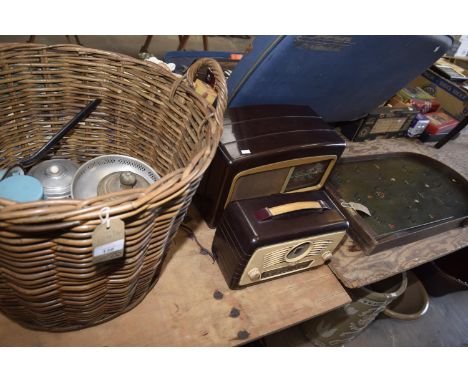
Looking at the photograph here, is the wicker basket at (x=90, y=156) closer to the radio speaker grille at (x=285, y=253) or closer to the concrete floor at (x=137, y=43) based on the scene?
the radio speaker grille at (x=285, y=253)

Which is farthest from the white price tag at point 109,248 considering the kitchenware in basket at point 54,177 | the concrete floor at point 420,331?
the concrete floor at point 420,331

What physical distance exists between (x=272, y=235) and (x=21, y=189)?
19.4 inches

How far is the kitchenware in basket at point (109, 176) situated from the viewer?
0.69 meters

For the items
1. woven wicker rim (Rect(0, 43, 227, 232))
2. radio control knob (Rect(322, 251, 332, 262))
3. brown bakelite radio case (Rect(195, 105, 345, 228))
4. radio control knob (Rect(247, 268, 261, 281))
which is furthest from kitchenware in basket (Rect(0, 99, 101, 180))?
radio control knob (Rect(322, 251, 332, 262))

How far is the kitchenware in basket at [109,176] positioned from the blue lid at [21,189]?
0.08 m

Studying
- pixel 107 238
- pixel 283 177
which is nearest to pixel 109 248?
pixel 107 238

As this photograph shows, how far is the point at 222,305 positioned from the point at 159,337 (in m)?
0.15

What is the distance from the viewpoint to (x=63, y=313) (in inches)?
22.9

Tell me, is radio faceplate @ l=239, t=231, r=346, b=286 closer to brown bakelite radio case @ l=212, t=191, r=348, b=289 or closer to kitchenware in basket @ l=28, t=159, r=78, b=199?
brown bakelite radio case @ l=212, t=191, r=348, b=289

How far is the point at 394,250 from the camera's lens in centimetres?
101

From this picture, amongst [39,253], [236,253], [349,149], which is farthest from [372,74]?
[39,253]

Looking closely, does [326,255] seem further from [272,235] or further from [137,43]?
[137,43]

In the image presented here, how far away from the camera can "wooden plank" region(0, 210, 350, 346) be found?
0.66m

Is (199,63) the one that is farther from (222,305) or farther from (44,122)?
(222,305)
